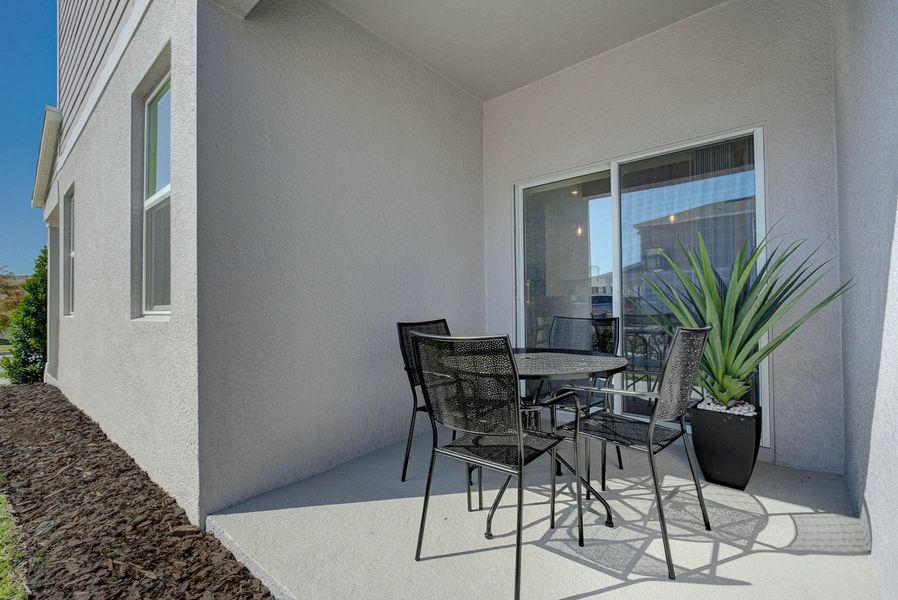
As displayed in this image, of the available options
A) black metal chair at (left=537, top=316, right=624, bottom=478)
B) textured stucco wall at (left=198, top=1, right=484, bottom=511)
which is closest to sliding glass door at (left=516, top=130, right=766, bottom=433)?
black metal chair at (left=537, top=316, right=624, bottom=478)

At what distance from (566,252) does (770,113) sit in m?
1.76

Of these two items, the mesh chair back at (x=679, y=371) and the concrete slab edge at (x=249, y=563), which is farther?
the mesh chair back at (x=679, y=371)

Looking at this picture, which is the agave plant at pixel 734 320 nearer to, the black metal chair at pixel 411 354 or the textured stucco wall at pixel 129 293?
the black metal chair at pixel 411 354

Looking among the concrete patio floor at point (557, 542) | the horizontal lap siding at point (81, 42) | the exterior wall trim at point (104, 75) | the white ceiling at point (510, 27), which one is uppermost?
the horizontal lap siding at point (81, 42)

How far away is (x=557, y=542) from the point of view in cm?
186

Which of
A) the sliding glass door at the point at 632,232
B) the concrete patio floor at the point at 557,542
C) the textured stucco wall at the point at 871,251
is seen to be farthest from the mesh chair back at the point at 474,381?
the sliding glass door at the point at 632,232

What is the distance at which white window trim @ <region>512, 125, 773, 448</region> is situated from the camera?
2.84 m

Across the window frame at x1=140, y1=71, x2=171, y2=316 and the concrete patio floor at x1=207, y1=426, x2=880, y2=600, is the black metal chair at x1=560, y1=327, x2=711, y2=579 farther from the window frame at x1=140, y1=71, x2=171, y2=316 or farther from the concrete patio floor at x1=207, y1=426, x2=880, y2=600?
the window frame at x1=140, y1=71, x2=171, y2=316

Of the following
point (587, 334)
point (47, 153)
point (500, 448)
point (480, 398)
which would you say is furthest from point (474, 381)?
point (47, 153)

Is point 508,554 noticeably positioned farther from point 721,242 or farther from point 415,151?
point 415,151

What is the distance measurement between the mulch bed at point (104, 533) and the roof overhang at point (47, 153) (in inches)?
184

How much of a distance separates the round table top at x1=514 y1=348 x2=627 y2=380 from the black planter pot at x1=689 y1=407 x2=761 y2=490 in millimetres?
693

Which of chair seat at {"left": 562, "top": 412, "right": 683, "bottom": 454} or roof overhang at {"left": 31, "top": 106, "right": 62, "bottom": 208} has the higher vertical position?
roof overhang at {"left": 31, "top": 106, "right": 62, "bottom": 208}

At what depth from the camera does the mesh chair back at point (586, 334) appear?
3172 mm
